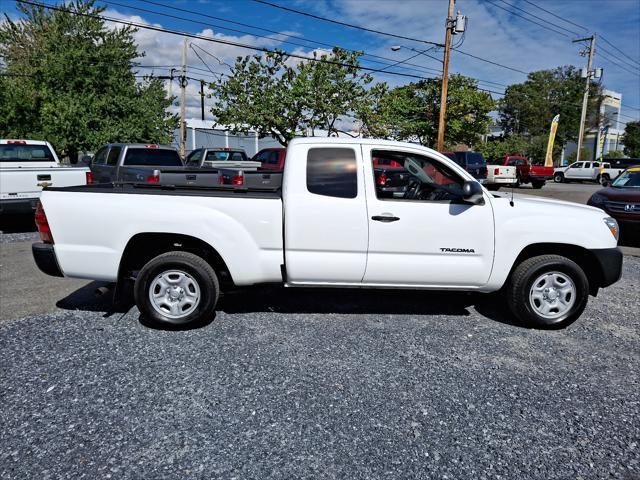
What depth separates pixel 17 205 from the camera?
884 centimetres

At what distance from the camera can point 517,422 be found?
10.0ft

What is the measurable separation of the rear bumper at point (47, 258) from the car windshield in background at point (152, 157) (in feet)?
22.8

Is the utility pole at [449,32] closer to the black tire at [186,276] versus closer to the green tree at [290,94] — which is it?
the green tree at [290,94]

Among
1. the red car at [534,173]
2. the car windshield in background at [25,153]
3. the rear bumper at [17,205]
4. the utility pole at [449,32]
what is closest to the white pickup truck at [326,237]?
the rear bumper at [17,205]

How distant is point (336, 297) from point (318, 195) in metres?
1.78

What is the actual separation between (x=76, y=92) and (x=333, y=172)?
71.3ft

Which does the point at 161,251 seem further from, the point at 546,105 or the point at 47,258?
the point at 546,105

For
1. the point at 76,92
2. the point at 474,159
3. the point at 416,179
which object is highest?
the point at 76,92

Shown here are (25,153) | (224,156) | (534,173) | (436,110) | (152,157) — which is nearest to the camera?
(25,153)

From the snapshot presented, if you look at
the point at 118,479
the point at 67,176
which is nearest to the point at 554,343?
the point at 118,479

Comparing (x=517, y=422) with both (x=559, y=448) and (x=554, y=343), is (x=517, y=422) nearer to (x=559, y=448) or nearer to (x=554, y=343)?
(x=559, y=448)

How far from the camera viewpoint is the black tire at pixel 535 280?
4.50m

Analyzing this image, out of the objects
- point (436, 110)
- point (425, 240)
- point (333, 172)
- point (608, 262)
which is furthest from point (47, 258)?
point (436, 110)

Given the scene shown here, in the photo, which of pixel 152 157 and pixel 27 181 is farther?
pixel 152 157
